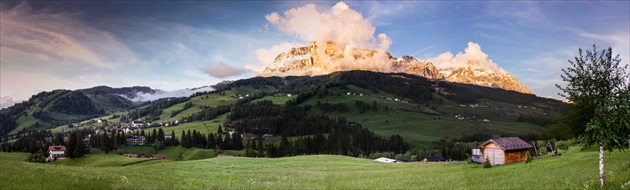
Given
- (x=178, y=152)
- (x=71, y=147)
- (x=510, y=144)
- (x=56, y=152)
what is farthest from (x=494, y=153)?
(x=56, y=152)

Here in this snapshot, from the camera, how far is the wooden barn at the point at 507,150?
62.6m

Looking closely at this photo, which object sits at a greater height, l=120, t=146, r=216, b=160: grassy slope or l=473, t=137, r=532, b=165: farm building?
l=473, t=137, r=532, b=165: farm building

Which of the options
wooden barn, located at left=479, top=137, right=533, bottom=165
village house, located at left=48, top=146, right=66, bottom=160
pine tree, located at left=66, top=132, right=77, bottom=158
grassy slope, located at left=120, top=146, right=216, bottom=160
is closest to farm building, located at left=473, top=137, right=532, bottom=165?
wooden barn, located at left=479, top=137, right=533, bottom=165

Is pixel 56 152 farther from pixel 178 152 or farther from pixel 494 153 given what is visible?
pixel 494 153

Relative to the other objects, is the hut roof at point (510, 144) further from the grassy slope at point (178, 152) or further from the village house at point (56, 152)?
the village house at point (56, 152)

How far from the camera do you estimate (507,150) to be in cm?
6269

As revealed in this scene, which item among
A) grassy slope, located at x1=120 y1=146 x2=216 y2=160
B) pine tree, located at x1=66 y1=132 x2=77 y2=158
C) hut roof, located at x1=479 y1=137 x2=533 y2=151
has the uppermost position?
hut roof, located at x1=479 y1=137 x2=533 y2=151

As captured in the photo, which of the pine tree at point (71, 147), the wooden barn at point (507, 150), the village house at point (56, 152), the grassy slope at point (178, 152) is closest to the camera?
the wooden barn at point (507, 150)

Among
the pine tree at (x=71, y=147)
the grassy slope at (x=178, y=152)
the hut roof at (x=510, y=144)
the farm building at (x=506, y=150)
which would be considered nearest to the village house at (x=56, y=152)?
the pine tree at (x=71, y=147)

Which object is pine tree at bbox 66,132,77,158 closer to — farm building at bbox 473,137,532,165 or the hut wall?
farm building at bbox 473,137,532,165

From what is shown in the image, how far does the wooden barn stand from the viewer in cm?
6256

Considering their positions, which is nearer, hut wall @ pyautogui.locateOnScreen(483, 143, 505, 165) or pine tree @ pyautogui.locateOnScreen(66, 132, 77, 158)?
hut wall @ pyautogui.locateOnScreen(483, 143, 505, 165)

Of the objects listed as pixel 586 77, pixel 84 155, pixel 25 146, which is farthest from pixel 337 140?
pixel 586 77

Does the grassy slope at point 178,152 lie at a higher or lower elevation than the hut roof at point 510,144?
lower
